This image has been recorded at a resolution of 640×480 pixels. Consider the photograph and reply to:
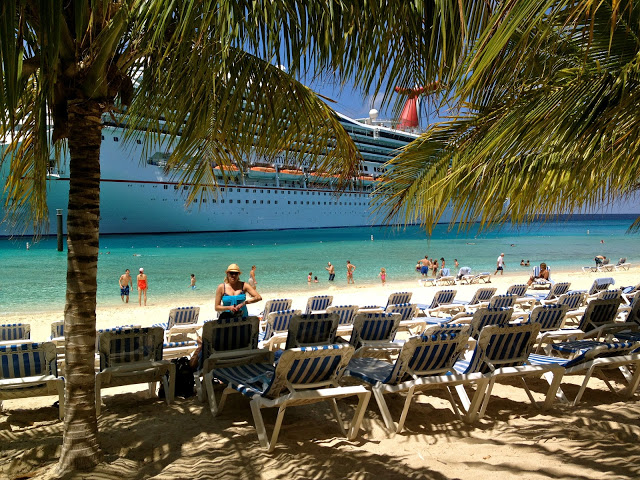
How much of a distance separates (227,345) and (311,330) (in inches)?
27.7

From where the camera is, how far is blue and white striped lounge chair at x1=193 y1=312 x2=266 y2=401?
12.8 ft

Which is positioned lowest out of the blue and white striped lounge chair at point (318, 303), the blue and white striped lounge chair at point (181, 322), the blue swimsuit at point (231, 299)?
the blue and white striped lounge chair at point (181, 322)

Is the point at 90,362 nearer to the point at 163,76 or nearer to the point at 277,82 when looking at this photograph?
the point at 163,76

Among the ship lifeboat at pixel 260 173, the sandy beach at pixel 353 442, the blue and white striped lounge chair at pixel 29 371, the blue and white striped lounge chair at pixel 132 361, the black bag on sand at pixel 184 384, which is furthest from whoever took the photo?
the ship lifeboat at pixel 260 173

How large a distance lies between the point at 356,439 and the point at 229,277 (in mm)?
2168

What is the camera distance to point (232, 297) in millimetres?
4668

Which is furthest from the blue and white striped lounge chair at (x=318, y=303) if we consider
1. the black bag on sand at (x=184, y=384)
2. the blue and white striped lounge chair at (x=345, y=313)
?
the black bag on sand at (x=184, y=384)

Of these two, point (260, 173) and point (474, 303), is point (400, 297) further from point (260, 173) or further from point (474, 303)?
point (260, 173)

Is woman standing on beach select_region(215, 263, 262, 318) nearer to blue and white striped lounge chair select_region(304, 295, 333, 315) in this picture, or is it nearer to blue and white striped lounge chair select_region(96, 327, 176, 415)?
blue and white striped lounge chair select_region(96, 327, 176, 415)

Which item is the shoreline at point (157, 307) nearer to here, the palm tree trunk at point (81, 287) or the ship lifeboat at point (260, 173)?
the palm tree trunk at point (81, 287)

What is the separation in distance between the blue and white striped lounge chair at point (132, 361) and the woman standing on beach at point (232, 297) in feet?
2.32

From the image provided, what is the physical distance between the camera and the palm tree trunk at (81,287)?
105 inches

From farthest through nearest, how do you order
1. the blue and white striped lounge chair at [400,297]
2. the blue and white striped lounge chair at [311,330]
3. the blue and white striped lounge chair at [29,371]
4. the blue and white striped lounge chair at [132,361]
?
the blue and white striped lounge chair at [400,297] < the blue and white striped lounge chair at [311,330] < the blue and white striped lounge chair at [132,361] < the blue and white striped lounge chair at [29,371]

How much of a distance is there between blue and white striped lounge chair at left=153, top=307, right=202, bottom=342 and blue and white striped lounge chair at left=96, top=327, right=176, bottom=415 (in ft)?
9.99
